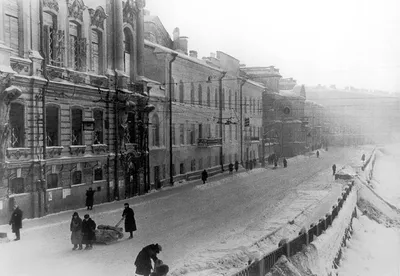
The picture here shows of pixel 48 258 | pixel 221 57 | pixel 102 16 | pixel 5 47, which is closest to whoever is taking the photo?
pixel 48 258

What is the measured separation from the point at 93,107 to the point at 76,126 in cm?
138

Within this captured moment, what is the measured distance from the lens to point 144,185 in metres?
26.8

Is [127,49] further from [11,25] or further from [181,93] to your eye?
[11,25]

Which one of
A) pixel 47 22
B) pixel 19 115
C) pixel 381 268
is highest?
pixel 47 22

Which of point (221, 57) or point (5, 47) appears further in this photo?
point (221, 57)

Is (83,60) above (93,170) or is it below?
above

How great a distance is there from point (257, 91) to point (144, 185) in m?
29.2

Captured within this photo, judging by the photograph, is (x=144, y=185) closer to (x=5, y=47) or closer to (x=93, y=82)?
(x=93, y=82)

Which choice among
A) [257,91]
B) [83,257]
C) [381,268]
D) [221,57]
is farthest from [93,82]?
[257,91]

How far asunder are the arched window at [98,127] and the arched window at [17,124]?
16.0 feet

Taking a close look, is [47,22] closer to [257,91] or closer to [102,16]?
[102,16]

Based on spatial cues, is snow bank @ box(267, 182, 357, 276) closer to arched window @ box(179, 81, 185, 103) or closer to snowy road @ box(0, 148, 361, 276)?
snowy road @ box(0, 148, 361, 276)

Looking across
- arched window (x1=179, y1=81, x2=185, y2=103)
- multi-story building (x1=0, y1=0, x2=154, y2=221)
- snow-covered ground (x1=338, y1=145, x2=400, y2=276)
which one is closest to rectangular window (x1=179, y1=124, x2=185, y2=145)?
arched window (x1=179, y1=81, x2=185, y2=103)

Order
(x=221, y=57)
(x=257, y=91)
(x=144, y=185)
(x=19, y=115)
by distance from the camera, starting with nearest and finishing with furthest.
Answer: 1. (x=19, y=115)
2. (x=144, y=185)
3. (x=221, y=57)
4. (x=257, y=91)
